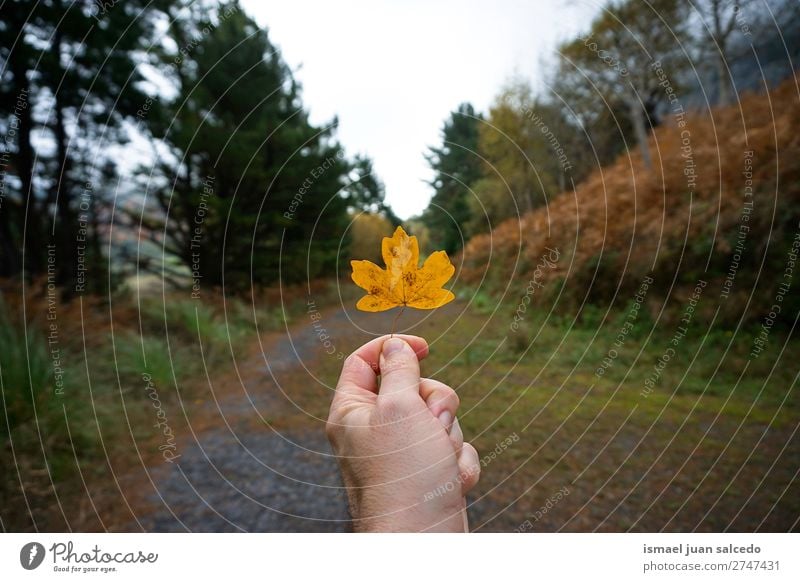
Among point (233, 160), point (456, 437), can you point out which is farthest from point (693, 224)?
point (233, 160)

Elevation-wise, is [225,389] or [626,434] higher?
[225,389]

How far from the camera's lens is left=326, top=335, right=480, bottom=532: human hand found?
0.82m

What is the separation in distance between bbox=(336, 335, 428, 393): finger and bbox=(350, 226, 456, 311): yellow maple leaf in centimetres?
22

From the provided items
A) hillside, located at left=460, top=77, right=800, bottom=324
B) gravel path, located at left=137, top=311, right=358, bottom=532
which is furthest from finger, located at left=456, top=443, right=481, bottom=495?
hillside, located at left=460, top=77, right=800, bottom=324

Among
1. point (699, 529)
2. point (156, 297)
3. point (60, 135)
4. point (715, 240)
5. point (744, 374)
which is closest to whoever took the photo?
point (699, 529)

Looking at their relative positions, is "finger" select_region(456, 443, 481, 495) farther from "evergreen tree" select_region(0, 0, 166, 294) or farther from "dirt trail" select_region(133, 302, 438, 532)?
"evergreen tree" select_region(0, 0, 166, 294)

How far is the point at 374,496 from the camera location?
2.75 ft

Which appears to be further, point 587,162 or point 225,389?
→ point 225,389

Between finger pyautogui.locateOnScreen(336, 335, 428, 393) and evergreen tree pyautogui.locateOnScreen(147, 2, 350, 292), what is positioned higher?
evergreen tree pyautogui.locateOnScreen(147, 2, 350, 292)

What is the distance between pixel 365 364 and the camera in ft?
2.98
